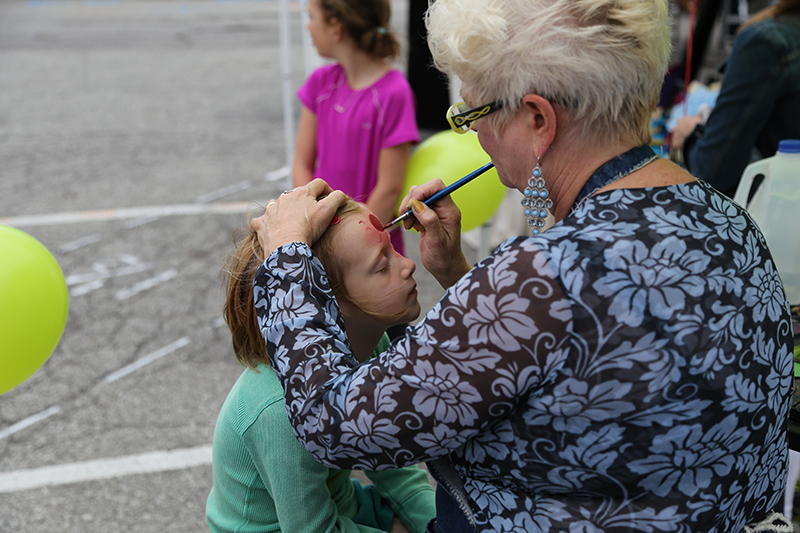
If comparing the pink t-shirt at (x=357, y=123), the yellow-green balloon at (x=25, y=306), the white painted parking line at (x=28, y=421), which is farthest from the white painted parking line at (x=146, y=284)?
the yellow-green balloon at (x=25, y=306)

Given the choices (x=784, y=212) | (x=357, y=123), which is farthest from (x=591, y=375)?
(x=357, y=123)

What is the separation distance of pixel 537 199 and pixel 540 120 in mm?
145

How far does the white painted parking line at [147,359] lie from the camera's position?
3.41 metres

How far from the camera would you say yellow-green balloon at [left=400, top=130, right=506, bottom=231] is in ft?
9.18

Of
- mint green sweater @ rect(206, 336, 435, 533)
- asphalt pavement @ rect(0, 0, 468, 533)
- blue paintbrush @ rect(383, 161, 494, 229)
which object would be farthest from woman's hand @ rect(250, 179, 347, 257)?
asphalt pavement @ rect(0, 0, 468, 533)

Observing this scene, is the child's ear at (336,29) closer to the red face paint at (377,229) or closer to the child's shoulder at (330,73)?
the child's shoulder at (330,73)

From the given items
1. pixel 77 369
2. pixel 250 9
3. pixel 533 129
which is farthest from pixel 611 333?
pixel 250 9

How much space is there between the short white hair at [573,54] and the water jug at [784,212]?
1090 mm

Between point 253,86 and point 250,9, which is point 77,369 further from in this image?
point 250,9

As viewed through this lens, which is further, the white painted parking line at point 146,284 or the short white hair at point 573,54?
the white painted parking line at point 146,284

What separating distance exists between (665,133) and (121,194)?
13.3ft

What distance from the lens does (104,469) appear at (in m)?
2.81

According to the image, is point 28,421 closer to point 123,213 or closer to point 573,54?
point 123,213

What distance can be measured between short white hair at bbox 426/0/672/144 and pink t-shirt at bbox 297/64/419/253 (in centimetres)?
168
